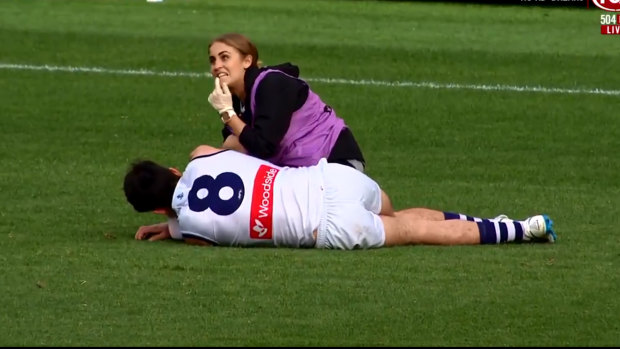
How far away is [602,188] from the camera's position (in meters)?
10.8

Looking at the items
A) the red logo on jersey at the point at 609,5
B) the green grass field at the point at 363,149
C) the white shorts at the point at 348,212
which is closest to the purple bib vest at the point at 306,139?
the white shorts at the point at 348,212

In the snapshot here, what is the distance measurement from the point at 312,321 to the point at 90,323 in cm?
97

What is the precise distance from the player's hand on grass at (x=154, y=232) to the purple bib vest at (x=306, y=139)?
2.34ft

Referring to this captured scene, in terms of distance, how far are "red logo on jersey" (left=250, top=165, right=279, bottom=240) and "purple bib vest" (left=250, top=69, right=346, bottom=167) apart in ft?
1.34

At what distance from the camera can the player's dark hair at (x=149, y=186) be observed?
8625 mm

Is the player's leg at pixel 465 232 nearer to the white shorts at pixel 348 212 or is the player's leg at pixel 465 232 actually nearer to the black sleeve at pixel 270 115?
the white shorts at pixel 348 212

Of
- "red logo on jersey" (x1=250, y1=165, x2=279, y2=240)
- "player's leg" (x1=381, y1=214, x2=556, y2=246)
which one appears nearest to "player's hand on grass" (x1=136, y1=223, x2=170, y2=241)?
"red logo on jersey" (x1=250, y1=165, x2=279, y2=240)

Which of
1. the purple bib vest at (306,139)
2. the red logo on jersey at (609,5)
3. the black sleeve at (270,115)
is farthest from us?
the red logo on jersey at (609,5)

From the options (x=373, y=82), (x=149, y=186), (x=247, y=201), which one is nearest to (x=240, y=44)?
(x=149, y=186)

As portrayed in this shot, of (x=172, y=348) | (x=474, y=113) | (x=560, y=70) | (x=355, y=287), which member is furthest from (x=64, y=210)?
(x=560, y=70)

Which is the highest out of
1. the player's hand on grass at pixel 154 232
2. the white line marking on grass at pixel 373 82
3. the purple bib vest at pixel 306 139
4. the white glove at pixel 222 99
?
the white glove at pixel 222 99

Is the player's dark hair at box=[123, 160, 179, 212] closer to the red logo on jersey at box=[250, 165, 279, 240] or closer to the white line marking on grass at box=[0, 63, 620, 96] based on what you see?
the red logo on jersey at box=[250, 165, 279, 240]

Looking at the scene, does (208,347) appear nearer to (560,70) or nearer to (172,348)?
(172,348)

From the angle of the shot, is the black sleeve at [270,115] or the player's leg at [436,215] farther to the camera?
the player's leg at [436,215]
